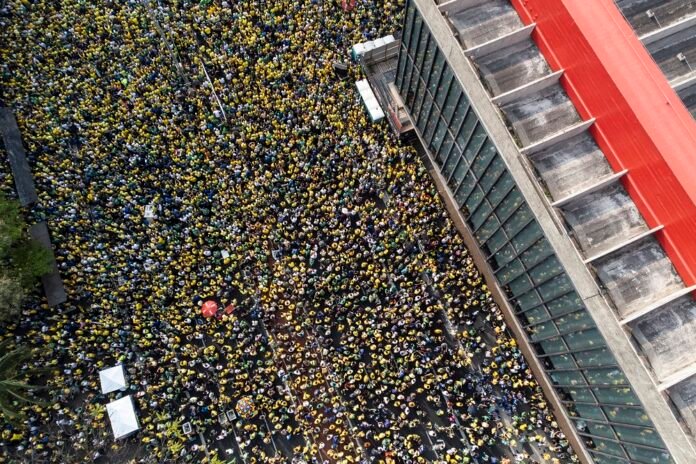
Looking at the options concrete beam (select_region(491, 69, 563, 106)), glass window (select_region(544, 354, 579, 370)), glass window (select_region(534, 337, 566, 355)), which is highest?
concrete beam (select_region(491, 69, 563, 106))

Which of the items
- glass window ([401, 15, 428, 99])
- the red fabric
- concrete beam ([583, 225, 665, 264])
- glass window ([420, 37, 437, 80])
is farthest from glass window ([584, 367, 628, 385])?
glass window ([401, 15, 428, 99])

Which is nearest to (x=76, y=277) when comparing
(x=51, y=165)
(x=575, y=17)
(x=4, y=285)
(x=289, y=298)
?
(x=4, y=285)

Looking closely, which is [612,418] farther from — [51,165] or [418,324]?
[51,165]

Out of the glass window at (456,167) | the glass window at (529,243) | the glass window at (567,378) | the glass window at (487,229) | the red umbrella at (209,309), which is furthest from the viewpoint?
the red umbrella at (209,309)

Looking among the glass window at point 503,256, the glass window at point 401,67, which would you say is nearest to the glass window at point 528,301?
the glass window at point 503,256

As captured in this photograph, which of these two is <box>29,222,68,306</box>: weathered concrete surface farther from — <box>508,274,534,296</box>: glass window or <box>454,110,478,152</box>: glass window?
<box>508,274,534,296</box>: glass window

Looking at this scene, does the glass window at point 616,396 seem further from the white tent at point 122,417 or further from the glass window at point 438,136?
the white tent at point 122,417
